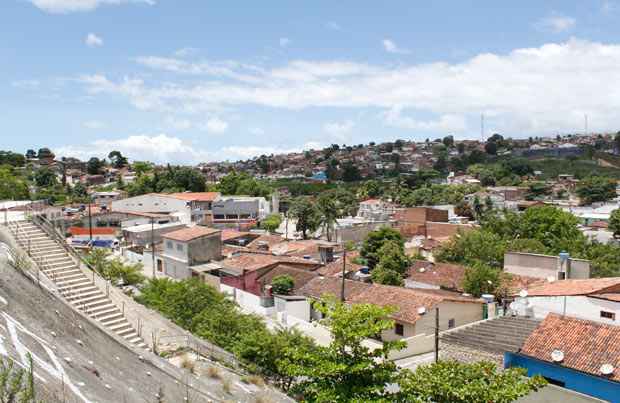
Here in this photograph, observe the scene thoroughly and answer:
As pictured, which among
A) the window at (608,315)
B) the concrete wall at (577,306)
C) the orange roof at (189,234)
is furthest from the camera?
the orange roof at (189,234)

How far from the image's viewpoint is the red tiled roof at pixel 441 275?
3306 cm

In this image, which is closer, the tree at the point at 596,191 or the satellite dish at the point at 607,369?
the satellite dish at the point at 607,369

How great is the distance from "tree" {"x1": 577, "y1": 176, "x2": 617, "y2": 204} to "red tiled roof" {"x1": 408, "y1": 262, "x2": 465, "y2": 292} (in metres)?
65.2

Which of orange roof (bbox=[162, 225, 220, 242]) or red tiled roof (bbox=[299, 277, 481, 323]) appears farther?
orange roof (bbox=[162, 225, 220, 242])

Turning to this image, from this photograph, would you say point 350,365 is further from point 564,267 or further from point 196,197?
point 196,197

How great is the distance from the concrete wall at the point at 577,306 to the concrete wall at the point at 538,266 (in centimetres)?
1087

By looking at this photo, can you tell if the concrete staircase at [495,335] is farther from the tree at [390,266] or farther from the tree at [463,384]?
the tree at [390,266]

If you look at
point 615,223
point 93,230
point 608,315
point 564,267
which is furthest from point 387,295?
point 615,223

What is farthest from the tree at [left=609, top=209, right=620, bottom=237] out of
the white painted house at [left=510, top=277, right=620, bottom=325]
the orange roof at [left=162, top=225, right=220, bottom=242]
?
the orange roof at [left=162, top=225, right=220, bottom=242]

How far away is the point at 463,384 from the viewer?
8953mm

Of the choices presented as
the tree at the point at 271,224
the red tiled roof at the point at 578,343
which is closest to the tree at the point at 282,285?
the red tiled roof at the point at 578,343

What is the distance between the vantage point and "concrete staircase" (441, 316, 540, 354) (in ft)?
60.6

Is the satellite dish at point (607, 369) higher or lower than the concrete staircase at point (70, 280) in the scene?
lower

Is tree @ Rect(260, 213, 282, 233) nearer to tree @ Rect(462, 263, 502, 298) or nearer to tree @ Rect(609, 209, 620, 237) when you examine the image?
tree @ Rect(462, 263, 502, 298)
